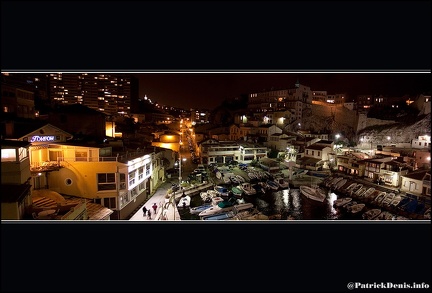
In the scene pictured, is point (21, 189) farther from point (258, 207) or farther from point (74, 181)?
point (258, 207)

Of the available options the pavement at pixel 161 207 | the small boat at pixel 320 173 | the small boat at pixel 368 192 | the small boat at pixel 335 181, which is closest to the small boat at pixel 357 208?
the small boat at pixel 368 192

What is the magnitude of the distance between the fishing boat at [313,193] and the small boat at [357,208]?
132cm

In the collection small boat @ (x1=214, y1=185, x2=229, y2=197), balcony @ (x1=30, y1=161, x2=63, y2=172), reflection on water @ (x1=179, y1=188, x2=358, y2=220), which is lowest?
reflection on water @ (x1=179, y1=188, x2=358, y2=220)

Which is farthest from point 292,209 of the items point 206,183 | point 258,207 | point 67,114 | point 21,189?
point 67,114

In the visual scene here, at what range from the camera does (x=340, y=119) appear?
22.6 meters

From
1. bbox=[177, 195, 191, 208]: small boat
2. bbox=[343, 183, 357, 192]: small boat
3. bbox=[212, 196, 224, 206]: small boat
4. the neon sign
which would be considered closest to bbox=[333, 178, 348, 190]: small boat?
bbox=[343, 183, 357, 192]: small boat

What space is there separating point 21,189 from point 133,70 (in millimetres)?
3555

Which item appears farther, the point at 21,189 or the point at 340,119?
the point at 340,119

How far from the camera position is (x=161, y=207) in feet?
27.7

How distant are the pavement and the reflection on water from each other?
0.65m

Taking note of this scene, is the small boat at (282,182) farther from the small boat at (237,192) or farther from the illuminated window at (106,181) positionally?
the illuminated window at (106,181)

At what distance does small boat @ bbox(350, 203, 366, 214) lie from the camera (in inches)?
387

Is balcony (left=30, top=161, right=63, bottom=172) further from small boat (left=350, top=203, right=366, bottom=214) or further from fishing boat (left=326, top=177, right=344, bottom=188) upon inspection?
fishing boat (left=326, top=177, right=344, bottom=188)

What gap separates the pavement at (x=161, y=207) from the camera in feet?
24.7
